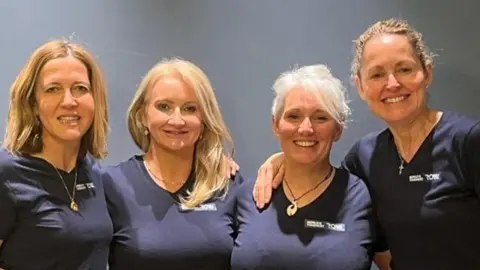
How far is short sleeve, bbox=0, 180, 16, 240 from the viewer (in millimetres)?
1705

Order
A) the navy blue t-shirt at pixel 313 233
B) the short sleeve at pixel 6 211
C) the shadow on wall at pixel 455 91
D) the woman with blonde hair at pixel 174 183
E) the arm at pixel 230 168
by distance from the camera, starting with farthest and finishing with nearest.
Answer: the shadow on wall at pixel 455 91 → the arm at pixel 230 168 → the woman with blonde hair at pixel 174 183 → the navy blue t-shirt at pixel 313 233 → the short sleeve at pixel 6 211

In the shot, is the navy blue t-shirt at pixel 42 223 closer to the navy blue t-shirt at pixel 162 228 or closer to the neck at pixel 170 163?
the navy blue t-shirt at pixel 162 228

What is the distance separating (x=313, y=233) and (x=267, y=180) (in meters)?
0.26

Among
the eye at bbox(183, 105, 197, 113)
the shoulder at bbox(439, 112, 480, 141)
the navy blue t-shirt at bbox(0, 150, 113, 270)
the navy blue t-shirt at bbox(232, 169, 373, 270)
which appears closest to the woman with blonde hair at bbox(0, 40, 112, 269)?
the navy blue t-shirt at bbox(0, 150, 113, 270)

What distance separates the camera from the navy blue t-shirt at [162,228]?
74.8 inches

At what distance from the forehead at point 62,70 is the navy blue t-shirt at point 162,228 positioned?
1.27ft

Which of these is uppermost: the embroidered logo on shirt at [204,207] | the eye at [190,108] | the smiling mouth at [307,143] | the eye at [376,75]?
the eye at [376,75]

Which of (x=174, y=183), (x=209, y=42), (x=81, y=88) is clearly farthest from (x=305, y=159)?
(x=209, y=42)

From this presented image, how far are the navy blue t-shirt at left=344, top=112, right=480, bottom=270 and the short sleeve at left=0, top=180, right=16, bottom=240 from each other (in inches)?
44.2

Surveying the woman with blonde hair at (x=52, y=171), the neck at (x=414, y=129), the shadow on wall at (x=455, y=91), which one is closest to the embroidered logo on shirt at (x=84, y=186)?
the woman with blonde hair at (x=52, y=171)

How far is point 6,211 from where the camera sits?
1707 mm

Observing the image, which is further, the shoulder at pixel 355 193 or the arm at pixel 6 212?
the shoulder at pixel 355 193

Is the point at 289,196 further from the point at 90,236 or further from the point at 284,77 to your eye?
the point at 90,236

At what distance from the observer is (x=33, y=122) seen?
1843mm
